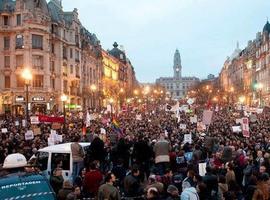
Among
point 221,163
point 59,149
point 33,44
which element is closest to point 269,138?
point 221,163

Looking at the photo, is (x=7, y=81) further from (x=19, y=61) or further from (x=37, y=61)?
(x=37, y=61)

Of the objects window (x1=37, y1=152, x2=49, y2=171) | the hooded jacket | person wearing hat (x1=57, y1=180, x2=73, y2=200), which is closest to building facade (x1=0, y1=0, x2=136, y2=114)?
window (x1=37, y1=152, x2=49, y2=171)

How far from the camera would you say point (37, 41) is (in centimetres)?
7325

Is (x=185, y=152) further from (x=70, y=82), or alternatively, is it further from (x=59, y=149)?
(x=70, y=82)

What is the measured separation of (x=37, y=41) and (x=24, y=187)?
65578mm

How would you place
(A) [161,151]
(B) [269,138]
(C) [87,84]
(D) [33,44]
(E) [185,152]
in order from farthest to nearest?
(C) [87,84]
(D) [33,44]
(B) [269,138]
(E) [185,152]
(A) [161,151]

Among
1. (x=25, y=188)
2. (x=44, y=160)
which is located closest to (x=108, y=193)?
(x=25, y=188)

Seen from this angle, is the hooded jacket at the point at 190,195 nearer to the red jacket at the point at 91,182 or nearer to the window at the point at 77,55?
the red jacket at the point at 91,182

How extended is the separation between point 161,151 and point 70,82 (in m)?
68.5

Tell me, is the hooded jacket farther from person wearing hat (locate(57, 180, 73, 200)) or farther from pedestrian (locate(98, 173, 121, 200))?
person wearing hat (locate(57, 180, 73, 200))

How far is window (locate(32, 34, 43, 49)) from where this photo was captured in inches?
2869

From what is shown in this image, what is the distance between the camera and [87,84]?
3920 inches

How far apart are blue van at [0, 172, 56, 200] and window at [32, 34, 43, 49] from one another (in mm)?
64841

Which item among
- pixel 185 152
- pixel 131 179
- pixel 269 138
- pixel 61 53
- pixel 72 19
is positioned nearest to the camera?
pixel 131 179
